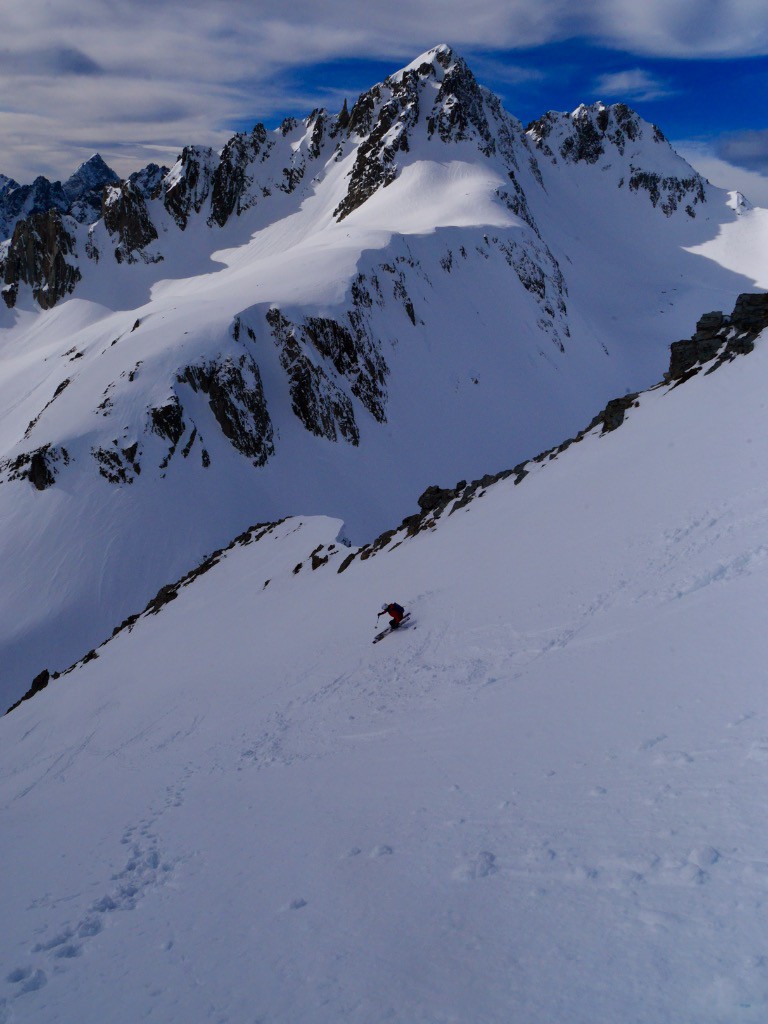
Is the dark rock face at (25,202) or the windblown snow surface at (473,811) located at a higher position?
the dark rock face at (25,202)

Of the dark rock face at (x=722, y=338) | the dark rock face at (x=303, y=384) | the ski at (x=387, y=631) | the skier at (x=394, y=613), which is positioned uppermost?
the dark rock face at (x=303, y=384)

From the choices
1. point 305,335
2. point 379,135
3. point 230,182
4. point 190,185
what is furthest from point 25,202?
point 305,335

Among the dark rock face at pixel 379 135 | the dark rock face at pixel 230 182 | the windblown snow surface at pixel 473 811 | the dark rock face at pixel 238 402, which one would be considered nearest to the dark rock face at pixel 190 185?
the dark rock face at pixel 230 182

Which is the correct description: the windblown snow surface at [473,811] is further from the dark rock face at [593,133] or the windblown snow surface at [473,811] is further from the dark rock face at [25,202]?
the dark rock face at [25,202]

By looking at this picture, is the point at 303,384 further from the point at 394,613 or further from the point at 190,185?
the point at 190,185

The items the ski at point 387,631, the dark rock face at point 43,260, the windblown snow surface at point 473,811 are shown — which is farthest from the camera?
the dark rock face at point 43,260

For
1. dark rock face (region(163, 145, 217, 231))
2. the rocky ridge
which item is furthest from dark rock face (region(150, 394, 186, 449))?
dark rock face (region(163, 145, 217, 231))

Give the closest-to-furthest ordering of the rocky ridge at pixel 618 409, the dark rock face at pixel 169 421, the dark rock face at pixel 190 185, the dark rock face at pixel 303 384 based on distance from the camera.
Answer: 1. the rocky ridge at pixel 618 409
2. the dark rock face at pixel 169 421
3. the dark rock face at pixel 303 384
4. the dark rock face at pixel 190 185
